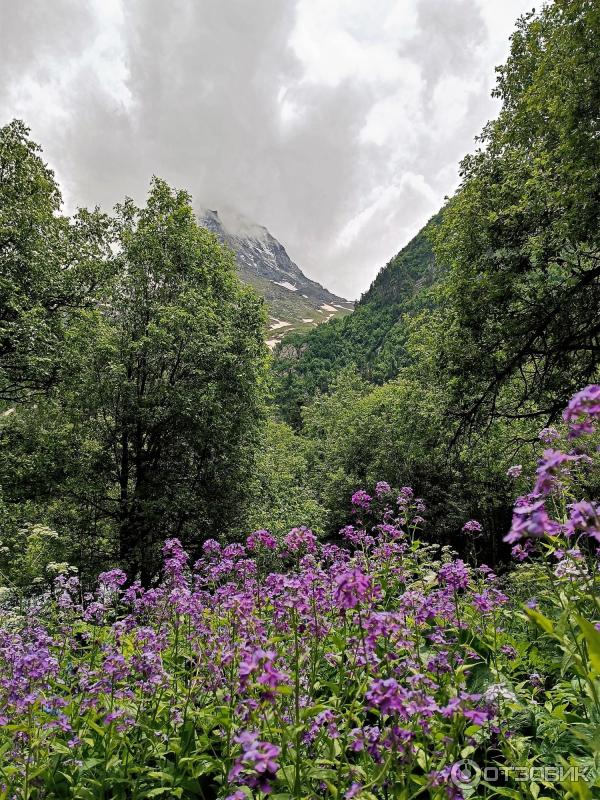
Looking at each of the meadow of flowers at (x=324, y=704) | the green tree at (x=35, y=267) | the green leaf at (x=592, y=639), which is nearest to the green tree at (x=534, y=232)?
the meadow of flowers at (x=324, y=704)

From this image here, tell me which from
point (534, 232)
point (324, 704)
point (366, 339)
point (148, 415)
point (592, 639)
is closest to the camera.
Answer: point (592, 639)

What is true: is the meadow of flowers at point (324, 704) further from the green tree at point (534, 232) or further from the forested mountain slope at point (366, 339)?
the forested mountain slope at point (366, 339)

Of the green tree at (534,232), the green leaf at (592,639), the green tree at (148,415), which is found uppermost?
the green tree at (534,232)

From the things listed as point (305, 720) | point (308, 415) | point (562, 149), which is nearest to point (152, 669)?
point (305, 720)

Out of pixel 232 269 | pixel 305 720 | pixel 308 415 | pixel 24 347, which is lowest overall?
pixel 308 415

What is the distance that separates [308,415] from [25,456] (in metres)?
45.7

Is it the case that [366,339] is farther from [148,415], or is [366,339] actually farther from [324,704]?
[324,704]

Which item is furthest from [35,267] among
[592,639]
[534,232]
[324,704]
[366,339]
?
[366,339]

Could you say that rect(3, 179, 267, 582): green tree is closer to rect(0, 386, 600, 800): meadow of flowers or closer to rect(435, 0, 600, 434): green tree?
rect(435, 0, 600, 434): green tree

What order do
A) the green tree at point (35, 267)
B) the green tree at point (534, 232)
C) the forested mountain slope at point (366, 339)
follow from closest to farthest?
1. the green tree at point (534, 232)
2. the green tree at point (35, 267)
3. the forested mountain slope at point (366, 339)

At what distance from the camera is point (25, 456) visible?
14.3 meters

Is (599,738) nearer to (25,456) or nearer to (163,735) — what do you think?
(163,735)

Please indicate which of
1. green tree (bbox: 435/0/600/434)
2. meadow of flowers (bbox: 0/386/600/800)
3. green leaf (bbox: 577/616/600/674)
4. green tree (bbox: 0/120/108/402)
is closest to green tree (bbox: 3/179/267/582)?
green tree (bbox: 0/120/108/402)

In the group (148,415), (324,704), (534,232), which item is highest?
(534,232)
